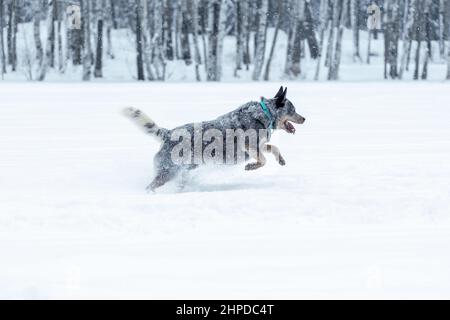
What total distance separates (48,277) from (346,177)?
15.1 ft

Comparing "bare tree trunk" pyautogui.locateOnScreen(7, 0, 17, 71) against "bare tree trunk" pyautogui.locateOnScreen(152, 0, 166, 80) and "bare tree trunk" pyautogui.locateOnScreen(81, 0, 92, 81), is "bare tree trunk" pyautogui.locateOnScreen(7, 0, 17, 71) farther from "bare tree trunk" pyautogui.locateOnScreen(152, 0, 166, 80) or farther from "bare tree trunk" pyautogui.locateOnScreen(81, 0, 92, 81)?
"bare tree trunk" pyautogui.locateOnScreen(152, 0, 166, 80)

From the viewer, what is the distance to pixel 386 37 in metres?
38.2

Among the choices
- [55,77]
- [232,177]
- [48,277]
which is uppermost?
[48,277]

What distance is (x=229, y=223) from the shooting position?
588 centimetres

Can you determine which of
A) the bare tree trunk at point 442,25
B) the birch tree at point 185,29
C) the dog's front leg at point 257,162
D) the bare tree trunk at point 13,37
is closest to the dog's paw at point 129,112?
the dog's front leg at point 257,162

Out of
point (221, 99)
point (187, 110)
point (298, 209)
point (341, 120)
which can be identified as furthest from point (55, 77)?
point (298, 209)

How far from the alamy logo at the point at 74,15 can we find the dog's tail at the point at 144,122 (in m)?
23.7

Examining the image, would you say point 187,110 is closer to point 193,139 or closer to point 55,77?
point 193,139

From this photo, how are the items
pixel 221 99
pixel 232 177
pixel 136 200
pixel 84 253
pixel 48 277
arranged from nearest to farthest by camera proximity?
pixel 48 277 → pixel 84 253 → pixel 136 200 → pixel 232 177 → pixel 221 99

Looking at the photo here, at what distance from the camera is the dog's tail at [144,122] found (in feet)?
24.8

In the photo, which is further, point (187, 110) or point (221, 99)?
point (221, 99)

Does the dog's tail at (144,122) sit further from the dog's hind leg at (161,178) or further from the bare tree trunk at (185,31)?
the bare tree trunk at (185,31)

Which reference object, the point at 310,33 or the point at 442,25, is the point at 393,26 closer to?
the point at 310,33

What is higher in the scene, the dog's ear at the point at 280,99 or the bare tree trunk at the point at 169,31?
the dog's ear at the point at 280,99
